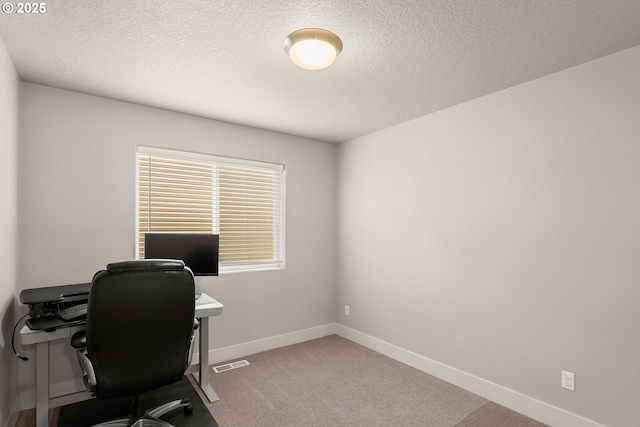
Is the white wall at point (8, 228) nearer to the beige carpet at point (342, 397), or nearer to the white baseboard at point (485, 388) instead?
the beige carpet at point (342, 397)

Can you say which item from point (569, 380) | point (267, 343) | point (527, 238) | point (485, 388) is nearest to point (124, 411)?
point (267, 343)

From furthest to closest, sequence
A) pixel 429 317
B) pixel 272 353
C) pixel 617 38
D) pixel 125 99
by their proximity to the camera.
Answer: pixel 272 353
pixel 429 317
pixel 125 99
pixel 617 38

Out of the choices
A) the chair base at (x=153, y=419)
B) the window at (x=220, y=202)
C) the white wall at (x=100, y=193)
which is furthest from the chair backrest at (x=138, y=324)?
the window at (x=220, y=202)

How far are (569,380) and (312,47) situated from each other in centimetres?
281

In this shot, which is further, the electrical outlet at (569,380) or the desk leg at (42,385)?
the electrical outlet at (569,380)

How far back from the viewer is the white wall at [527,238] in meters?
2.14

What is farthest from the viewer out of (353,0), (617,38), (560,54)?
(560,54)

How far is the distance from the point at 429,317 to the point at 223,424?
204 cm

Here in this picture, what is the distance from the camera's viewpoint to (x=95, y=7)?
5.68 feet

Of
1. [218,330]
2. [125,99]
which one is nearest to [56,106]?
[125,99]

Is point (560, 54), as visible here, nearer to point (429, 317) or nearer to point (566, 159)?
point (566, 159)

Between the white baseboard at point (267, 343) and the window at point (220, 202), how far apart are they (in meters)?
0.82

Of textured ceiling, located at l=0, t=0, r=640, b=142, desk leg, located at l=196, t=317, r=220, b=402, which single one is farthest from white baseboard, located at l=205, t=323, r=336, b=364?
textured ceiling, located at l=0, t=0, r=640, b=142

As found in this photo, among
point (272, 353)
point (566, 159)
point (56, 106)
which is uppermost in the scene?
point (56, 106)
